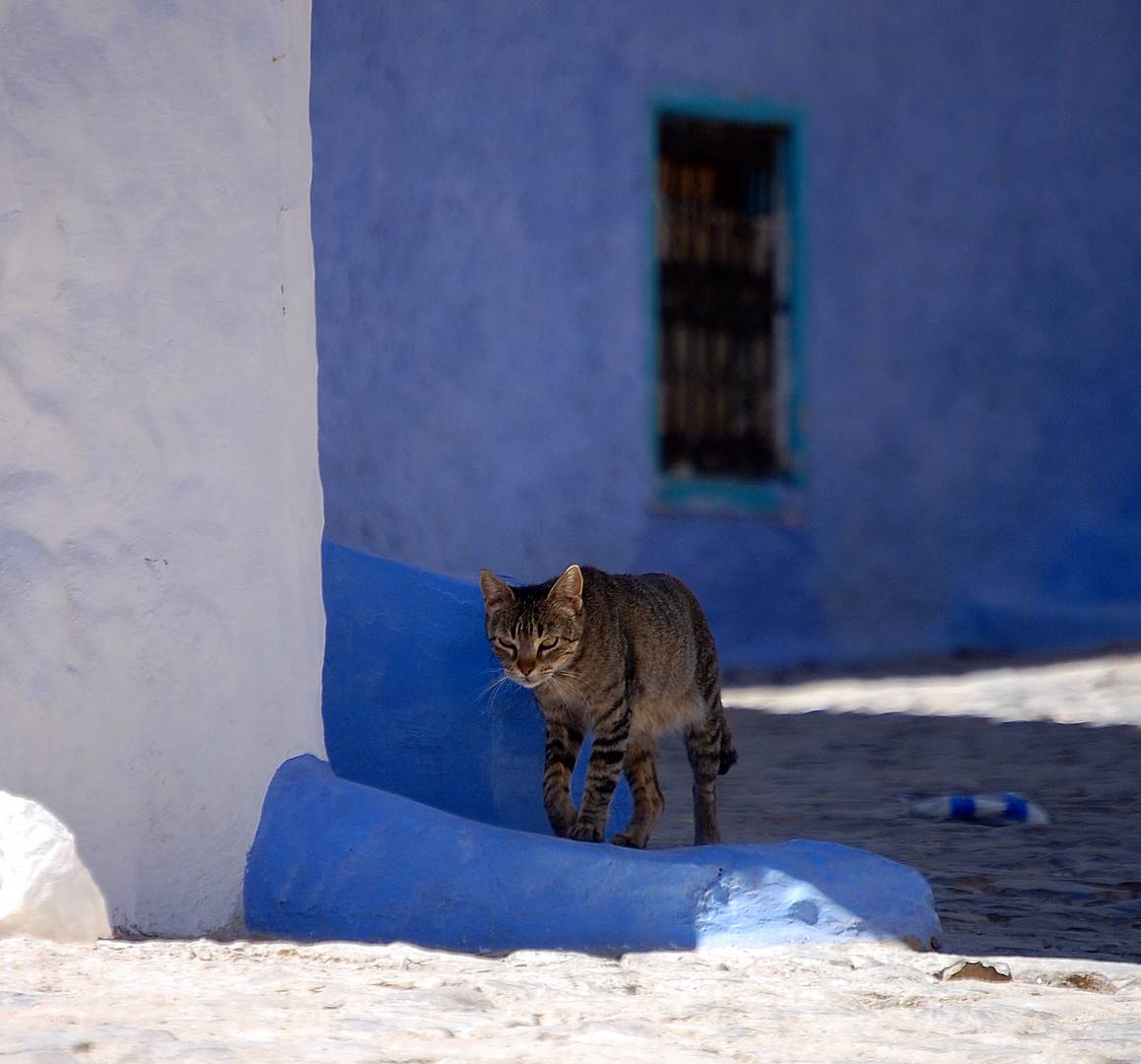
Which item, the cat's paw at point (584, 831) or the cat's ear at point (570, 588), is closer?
the cat's paw at point (584, 831)

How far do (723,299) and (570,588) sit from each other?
610cm

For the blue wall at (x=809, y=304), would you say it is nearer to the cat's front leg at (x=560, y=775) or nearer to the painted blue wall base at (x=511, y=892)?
the cat's front leg at (x=560, y=775)

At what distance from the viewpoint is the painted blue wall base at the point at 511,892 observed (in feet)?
11.8

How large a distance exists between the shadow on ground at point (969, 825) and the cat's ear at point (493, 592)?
3.32 feet

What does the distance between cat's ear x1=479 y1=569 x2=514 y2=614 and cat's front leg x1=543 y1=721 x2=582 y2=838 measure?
1.18 ft

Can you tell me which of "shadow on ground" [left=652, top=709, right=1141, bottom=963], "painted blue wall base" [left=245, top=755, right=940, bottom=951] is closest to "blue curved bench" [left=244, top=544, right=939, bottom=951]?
"painted blue wall base" [left=245, top=755, right=940, bottom=951]

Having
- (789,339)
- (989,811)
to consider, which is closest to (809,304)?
(789,339)

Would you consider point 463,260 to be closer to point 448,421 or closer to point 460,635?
point 448,421

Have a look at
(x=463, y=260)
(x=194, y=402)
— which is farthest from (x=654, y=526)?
(x=194, y=402)

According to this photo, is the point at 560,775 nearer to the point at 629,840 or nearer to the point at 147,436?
the point at 629,840

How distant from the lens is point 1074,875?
4648 mm

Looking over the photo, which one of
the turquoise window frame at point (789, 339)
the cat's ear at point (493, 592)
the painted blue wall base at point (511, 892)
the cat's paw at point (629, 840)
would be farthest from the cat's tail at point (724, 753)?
the turquoise window frame at point (789, 339)

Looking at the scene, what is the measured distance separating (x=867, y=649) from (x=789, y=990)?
7968 millimetres

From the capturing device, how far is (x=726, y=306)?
1080cm
